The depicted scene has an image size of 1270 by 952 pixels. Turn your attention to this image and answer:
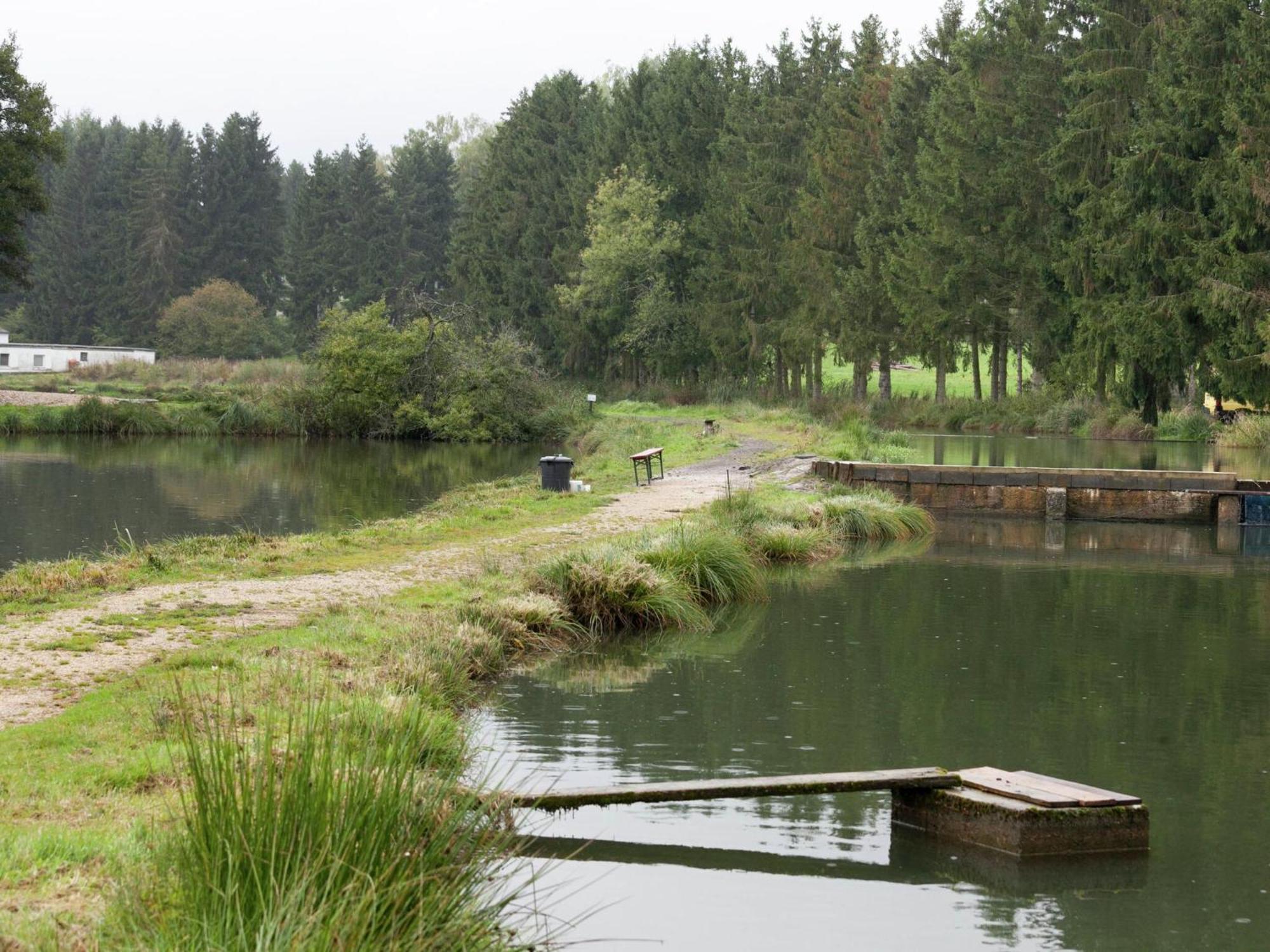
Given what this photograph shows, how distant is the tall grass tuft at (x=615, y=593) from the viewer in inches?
586

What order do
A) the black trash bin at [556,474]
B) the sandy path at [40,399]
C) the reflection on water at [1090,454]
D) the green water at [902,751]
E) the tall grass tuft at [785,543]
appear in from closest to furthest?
1. the green water at [902,751]
2. the tall grass tuft at [785,543]
3. the black trash bin at [556,474]
4. the reflection on water at [1090,454]
5. the sandy path at [40,399]

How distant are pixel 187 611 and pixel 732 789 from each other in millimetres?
6580

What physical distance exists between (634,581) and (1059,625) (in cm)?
471

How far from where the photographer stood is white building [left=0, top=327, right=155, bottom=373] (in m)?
76.4

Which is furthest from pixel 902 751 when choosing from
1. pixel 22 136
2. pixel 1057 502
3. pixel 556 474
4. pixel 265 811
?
pixel 22 136

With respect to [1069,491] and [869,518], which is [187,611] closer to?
[869,518]

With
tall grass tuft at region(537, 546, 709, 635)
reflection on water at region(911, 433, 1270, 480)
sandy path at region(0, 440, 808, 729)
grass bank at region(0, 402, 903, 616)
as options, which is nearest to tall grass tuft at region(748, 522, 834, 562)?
sandy path at region(0, 440, 808, 729)

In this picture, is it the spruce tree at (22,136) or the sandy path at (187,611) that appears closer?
the sandy path at (187,611)

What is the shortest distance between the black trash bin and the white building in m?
52.9

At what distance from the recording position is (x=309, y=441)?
48719 millimetres

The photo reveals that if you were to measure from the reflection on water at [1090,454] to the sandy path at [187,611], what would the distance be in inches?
573

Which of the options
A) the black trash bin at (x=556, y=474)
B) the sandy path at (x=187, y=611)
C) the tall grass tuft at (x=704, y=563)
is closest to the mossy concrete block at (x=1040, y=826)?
the sandy path at (x=187, y=611)

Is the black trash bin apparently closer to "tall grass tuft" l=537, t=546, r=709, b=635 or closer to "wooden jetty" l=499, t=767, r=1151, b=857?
"tall grass tuft" l=537, t=546, r=709, b=635

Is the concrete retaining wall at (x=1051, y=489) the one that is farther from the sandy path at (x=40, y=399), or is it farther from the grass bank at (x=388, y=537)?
the sandy path at (x=40, y=399)
